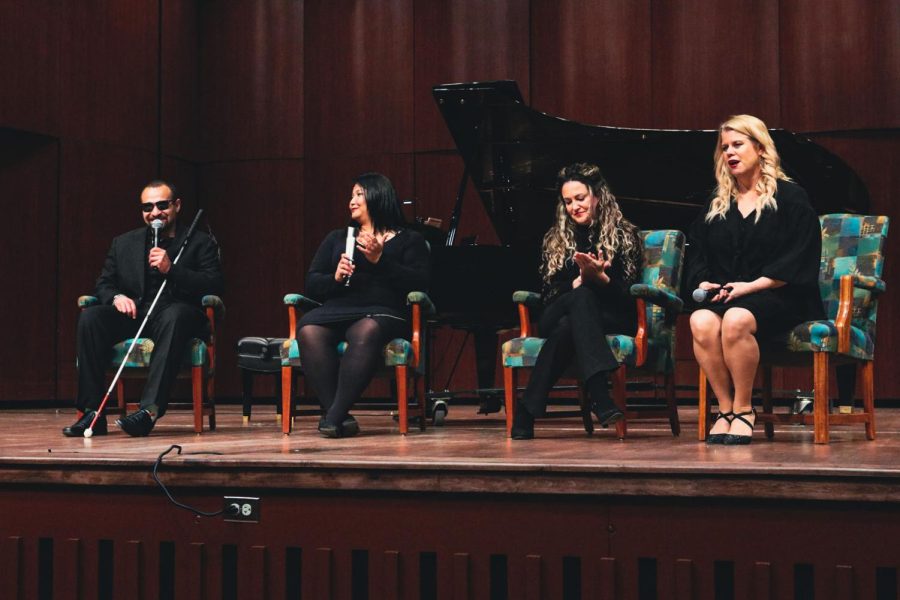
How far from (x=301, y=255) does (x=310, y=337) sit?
3.87m

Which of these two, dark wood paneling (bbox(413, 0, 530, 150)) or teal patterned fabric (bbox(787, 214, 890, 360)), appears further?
dark wood paneling (bbox(413, 0, 530, 150))

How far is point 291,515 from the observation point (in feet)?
9.12

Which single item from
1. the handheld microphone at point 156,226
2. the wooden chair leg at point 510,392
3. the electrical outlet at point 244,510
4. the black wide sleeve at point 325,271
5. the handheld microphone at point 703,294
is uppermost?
the handheld microphone at point 156,226

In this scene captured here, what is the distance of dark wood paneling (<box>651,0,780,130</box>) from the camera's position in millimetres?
7117

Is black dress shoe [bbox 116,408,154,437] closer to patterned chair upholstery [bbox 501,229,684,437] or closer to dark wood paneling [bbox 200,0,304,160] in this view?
patterned chair upholstery [bbox 501,229,684,437]

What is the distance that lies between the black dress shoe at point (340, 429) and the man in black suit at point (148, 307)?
0.66 meters

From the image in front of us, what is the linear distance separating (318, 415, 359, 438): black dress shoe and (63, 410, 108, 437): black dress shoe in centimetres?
88

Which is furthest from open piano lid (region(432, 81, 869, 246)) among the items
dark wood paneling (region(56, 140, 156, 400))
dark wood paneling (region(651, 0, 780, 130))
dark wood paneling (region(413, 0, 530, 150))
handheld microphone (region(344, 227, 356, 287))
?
dark wood paneling (region(56, 140, 156, 400))

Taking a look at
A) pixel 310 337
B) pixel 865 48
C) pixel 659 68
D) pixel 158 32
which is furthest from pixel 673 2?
pixel 310 337

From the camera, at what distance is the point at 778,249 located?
3.47 meters

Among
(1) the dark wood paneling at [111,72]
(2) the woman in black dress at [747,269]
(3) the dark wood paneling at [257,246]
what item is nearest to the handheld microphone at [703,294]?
(2) the woman in black dress at [747,269]

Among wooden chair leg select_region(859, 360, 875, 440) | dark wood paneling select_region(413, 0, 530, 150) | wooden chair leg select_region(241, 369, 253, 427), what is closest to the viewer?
wooden chair leg select_region(859, 360, 875, 440)

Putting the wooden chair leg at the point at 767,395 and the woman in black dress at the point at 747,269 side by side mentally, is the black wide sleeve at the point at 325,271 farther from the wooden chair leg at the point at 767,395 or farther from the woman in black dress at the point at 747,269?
the wooden chair leg at the point at 767,395

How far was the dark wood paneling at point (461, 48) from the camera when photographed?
745cm
